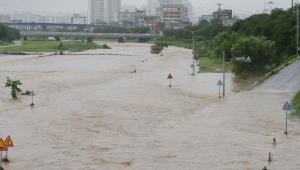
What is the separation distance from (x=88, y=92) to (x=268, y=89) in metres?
10.8

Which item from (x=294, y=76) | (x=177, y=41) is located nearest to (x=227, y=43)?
(x=294, y=76)

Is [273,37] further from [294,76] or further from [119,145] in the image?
[119,145]

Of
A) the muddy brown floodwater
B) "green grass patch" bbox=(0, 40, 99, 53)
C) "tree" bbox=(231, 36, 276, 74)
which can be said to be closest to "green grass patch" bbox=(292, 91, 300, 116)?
the muddy brown floodwater

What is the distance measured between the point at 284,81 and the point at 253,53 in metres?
7.71

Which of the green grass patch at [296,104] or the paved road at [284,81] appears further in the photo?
the paved road at [284,81]

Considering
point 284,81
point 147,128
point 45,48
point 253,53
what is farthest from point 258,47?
point 45,48

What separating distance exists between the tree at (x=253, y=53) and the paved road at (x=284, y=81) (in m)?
2.76

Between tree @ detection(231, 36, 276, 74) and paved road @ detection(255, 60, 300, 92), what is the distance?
2759mm

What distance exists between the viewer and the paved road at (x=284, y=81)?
36153 millimetres

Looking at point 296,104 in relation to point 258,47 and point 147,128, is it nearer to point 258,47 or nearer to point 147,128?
point 147,128

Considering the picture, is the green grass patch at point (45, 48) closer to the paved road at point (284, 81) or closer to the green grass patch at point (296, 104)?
the paved road at point (284, 81)

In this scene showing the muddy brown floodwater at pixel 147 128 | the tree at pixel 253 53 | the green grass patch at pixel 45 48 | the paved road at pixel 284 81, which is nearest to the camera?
the muddy brown floodwater at pixel 147 128

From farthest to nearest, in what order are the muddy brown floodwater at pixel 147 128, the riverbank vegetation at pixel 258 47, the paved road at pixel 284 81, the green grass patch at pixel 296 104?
the riverbank vegetation at pixel 258 47, the paved road at pixel 284 81, the green grass patch at pixel 296 104, the muddy brown floodwater at pixel 147 128

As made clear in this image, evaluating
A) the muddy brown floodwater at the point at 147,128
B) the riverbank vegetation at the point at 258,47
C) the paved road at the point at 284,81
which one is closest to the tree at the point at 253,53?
the riverbank vegetation at the point at 258,47
